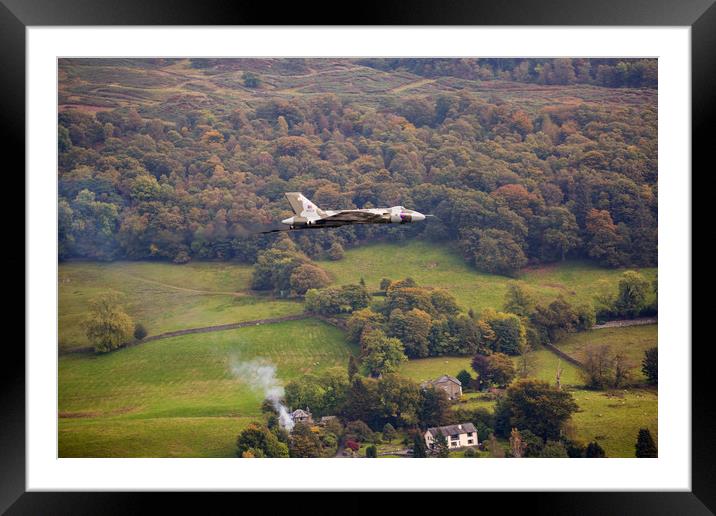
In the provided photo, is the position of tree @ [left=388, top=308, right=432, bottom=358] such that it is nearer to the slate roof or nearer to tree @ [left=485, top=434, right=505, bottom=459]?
the slate roof

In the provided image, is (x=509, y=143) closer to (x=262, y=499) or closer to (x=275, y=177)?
(x=275, y=177)

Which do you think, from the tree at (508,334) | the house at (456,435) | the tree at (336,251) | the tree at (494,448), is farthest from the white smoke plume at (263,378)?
the tree at (508,334)

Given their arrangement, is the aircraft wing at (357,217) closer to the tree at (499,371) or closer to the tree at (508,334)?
the tree at (499,371)

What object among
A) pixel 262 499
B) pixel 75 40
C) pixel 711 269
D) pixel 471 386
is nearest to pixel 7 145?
pixel 262 499

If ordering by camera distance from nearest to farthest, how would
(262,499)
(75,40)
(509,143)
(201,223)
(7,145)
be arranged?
1. (7,145)
2. (262,499)
3. (75,40)
4. (201,223)
5. (509,143)

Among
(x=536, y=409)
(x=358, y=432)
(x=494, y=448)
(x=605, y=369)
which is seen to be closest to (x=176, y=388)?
(x=358, y=432)

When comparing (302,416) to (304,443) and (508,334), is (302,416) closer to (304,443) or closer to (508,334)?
(304,443)
